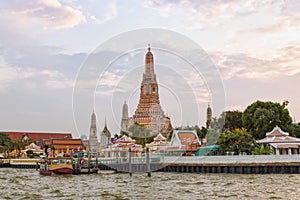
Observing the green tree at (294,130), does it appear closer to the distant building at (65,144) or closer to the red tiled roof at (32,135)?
the distant building at (65,144)

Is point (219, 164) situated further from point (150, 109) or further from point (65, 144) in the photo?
point (65, 144)

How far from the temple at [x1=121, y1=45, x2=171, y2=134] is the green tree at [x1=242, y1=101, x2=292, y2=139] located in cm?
1875

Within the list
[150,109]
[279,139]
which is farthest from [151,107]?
[279,139]

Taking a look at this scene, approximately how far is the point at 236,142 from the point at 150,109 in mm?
11792

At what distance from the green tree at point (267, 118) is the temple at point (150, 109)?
18.8 meters

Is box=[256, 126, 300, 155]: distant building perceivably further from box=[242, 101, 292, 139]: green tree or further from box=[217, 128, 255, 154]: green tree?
box=[242, 101, 292, 139]: green tree

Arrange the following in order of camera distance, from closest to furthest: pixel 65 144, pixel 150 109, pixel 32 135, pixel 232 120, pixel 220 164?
pixel 150 109, pixel 220 164, pixel 232 120, pixel 65 144, pixel 32 135

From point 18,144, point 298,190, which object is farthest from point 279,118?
point 18,144

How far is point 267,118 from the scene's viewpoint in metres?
51.8

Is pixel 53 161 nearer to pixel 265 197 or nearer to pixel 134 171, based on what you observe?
pixel 134 171

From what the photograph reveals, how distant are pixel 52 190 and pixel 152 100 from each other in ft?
40.4

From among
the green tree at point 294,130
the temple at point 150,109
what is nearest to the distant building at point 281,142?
the green tree at point 294,130

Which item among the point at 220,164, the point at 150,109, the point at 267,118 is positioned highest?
the point at 267,118

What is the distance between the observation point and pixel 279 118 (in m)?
52.5
